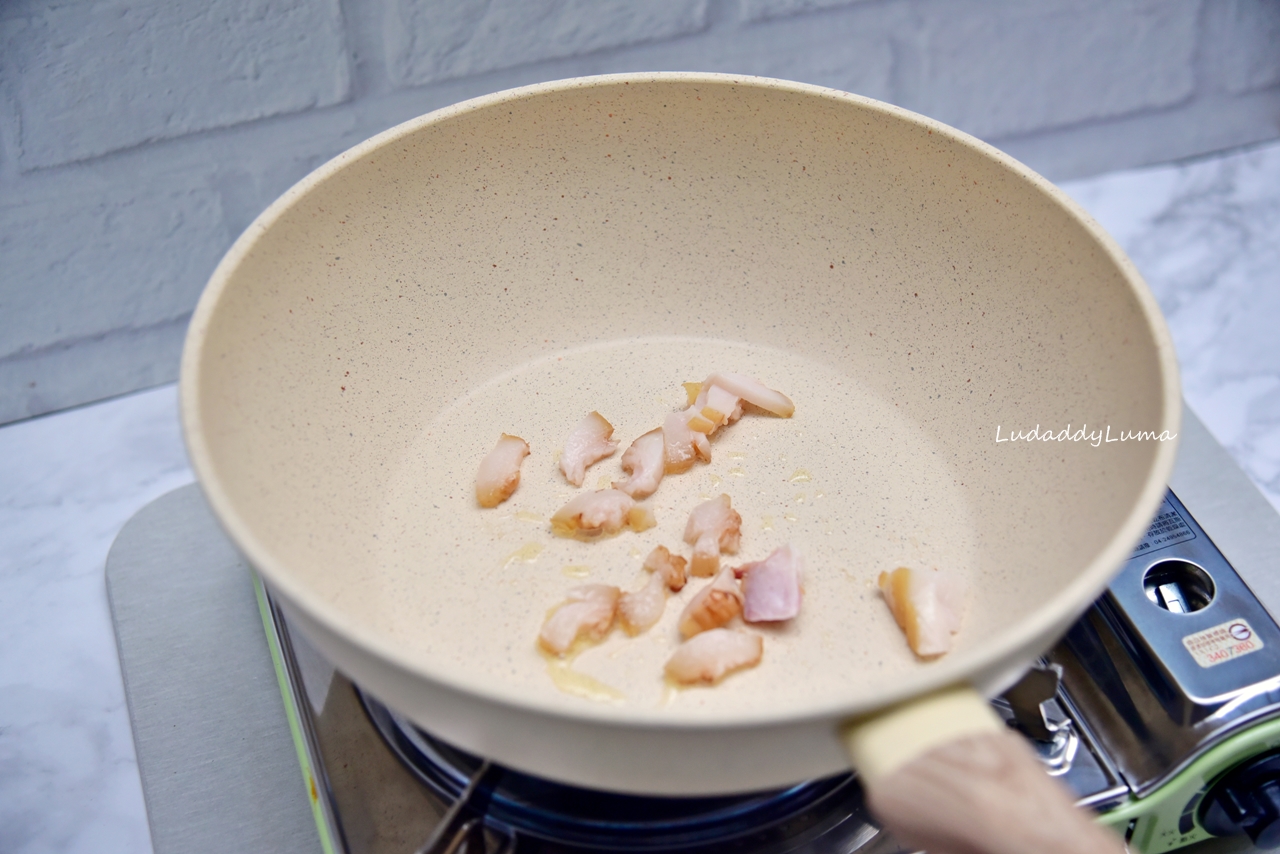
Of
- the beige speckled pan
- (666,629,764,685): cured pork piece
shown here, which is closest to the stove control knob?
the beige speckled pan

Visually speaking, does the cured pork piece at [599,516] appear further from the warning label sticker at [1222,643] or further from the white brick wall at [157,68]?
the white brick wall at [157,68]

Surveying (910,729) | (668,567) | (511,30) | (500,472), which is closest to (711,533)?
(668,567)

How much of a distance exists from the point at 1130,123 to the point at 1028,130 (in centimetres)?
11

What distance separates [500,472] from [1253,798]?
1.45 ft

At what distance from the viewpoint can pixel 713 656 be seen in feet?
1.75

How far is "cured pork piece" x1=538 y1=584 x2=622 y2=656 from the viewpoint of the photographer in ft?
1.81

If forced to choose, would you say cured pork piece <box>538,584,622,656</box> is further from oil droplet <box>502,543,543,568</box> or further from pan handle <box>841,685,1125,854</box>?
pan handle <box>841,685,1125,854</box>

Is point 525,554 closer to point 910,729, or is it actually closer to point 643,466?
point 643,466

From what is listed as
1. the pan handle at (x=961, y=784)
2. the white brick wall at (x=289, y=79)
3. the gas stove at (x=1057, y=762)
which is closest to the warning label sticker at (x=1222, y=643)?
the gas stove at (x=1057, y=762)

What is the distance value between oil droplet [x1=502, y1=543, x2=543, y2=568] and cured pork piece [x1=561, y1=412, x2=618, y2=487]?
5 centimetres

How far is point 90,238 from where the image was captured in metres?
0.84

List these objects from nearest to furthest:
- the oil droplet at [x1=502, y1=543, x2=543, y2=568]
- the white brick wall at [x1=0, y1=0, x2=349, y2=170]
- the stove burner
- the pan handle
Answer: the pan handle
the stove burner
the oil droplet at [x1=502, y1=543, x2=543, y2=568]
the white brick wall at [x1=0, y1=0, x2=349, y2=170]

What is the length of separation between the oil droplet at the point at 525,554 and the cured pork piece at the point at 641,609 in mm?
69

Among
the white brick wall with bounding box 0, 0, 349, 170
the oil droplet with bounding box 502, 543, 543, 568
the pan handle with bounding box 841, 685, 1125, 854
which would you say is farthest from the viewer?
the white brick wall with bounding box 0, 0, 349, 170
